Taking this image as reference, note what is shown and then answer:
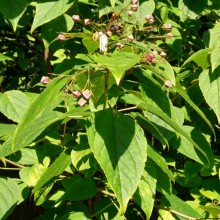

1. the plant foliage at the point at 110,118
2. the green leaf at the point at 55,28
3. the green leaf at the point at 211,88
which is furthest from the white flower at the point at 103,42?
the green leaf at the point at 55,28

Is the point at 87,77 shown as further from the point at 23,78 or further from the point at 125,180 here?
the point at 23,78

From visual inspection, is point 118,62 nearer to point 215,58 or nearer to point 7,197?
point 215,58

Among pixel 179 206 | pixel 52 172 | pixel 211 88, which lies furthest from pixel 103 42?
pixel 179 206

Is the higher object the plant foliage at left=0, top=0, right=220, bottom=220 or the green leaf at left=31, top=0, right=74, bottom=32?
the green leaf at left=31, top=0, right=74, bottom=32

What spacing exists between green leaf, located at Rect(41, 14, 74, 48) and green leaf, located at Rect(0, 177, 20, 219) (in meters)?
0.64

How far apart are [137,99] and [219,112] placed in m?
0.36

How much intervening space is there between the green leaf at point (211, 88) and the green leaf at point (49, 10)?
0.61 metres

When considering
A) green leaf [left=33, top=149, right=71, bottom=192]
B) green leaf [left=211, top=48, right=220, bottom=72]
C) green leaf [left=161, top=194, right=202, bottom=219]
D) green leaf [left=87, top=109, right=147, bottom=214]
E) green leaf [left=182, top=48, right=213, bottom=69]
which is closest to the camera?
green leaf [left=87, top=109, right=147, bottom=214]

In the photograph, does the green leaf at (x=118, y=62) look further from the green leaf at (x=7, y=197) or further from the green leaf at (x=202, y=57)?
the green leaf at (x=7, y=197)

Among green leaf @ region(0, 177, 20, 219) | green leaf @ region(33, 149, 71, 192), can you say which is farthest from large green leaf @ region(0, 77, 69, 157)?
green leaf @ region(0, 177, 20, 219)

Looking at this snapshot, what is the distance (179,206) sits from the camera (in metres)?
1.92

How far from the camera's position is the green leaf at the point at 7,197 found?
165cm

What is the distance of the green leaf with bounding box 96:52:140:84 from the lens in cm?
113

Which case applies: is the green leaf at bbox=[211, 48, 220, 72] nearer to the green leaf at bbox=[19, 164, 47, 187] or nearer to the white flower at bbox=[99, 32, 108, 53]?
the white flower at bbox=[99, 32, 108, 53]
